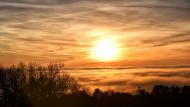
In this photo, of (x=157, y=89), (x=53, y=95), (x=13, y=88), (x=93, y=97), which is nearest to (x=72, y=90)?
(x=93, y=97)

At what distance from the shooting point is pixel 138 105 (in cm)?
8781

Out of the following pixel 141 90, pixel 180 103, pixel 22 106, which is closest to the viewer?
pixel 22 106

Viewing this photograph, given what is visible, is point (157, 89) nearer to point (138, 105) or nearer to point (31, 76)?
point (138, 105)

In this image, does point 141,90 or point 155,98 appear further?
point 141,90

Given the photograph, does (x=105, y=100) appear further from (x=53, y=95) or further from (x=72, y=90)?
(x=53, y=95)

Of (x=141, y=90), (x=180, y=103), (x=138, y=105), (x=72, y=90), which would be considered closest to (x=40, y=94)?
(x=72, y=90)

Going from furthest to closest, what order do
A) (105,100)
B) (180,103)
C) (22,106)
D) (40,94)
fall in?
(105,100)
(180,103)
(40,94)
(22,106)

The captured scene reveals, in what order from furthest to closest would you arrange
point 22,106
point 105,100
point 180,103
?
1. point 105,100
2. point 180,103
3. point 22,106

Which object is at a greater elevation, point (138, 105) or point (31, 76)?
point (31, 76)

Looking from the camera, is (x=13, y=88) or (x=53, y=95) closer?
(x=13, y=88)

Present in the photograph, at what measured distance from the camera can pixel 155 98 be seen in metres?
94.0

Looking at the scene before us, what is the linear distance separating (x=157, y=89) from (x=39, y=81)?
45.5 m

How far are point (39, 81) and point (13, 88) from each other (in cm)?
505

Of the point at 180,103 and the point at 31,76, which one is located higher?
the point at 31,76
